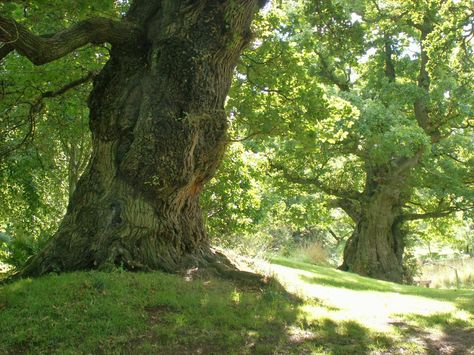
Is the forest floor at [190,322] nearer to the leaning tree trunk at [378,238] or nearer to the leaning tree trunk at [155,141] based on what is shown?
the leaning tree trunk at [155,141]

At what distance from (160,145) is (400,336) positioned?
456cm

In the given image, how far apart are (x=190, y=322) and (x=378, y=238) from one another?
17.6m

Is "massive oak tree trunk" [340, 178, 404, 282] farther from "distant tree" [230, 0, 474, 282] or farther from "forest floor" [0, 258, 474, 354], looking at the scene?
"forest floor" [0, 258, 474, 354]

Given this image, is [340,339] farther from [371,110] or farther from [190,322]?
[371,110]

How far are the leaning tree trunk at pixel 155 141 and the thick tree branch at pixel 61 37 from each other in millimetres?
351

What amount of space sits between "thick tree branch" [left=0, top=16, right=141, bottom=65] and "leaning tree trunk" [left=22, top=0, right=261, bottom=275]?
35 centimetres

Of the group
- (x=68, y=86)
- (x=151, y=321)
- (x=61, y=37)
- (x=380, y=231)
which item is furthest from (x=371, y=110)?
(x=151, y=321)

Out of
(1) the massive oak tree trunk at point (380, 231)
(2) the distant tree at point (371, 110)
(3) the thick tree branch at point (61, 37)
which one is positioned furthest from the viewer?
(1) the massive oak tree trunk at point (380, 231)

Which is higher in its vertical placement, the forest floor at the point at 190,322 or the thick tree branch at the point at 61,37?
the thick tree branch at the point at 61,37

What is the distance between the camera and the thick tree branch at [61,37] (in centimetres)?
679

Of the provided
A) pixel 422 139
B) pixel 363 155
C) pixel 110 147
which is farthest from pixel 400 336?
pixel 363 155

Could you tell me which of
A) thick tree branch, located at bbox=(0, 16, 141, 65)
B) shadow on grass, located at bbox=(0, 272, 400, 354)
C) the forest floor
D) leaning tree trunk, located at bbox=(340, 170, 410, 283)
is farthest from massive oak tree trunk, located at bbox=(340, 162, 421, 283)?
thick tree branch, located at bbox=(0, 16, 141, 65)

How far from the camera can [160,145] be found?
8.23m

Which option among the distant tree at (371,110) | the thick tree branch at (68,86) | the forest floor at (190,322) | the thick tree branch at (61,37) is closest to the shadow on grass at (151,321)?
the forest floor at (190,322)
